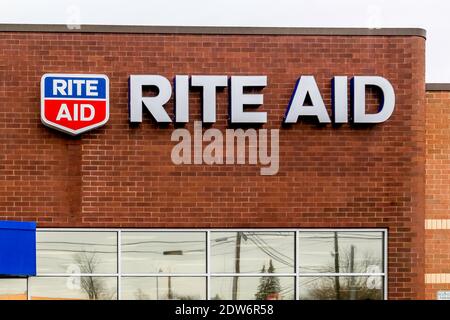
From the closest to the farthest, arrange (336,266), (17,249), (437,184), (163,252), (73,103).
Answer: (17,249)
(73,103)
(163,252)
(336,266)
(437,184)

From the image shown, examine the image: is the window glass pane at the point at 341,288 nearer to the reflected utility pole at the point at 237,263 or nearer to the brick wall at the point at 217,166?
the brick wall at the point at 217,166

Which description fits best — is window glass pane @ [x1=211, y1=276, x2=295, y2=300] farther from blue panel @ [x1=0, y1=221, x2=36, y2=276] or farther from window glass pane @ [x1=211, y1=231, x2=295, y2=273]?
blue panel @ [x1=0, y1=221, x2=36, y2=276]

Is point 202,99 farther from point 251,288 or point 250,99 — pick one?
point 251,288

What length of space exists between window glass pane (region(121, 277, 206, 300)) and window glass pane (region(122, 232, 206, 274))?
141 millimetres

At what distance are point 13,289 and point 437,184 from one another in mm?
8310

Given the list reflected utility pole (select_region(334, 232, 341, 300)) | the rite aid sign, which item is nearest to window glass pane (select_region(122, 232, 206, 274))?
the rite aid sign

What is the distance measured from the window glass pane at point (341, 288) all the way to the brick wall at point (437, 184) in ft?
7.03

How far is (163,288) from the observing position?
12.2 meters

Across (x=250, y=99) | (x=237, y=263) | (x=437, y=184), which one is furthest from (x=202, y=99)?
(x=437, y=184)

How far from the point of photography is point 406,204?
1238cm

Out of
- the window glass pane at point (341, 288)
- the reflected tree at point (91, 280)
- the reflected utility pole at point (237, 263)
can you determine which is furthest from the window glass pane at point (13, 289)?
the window glass pane at point (341, 288)

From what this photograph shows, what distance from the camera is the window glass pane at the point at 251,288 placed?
40.0 ft

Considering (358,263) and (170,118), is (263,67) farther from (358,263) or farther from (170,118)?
(358,263)
